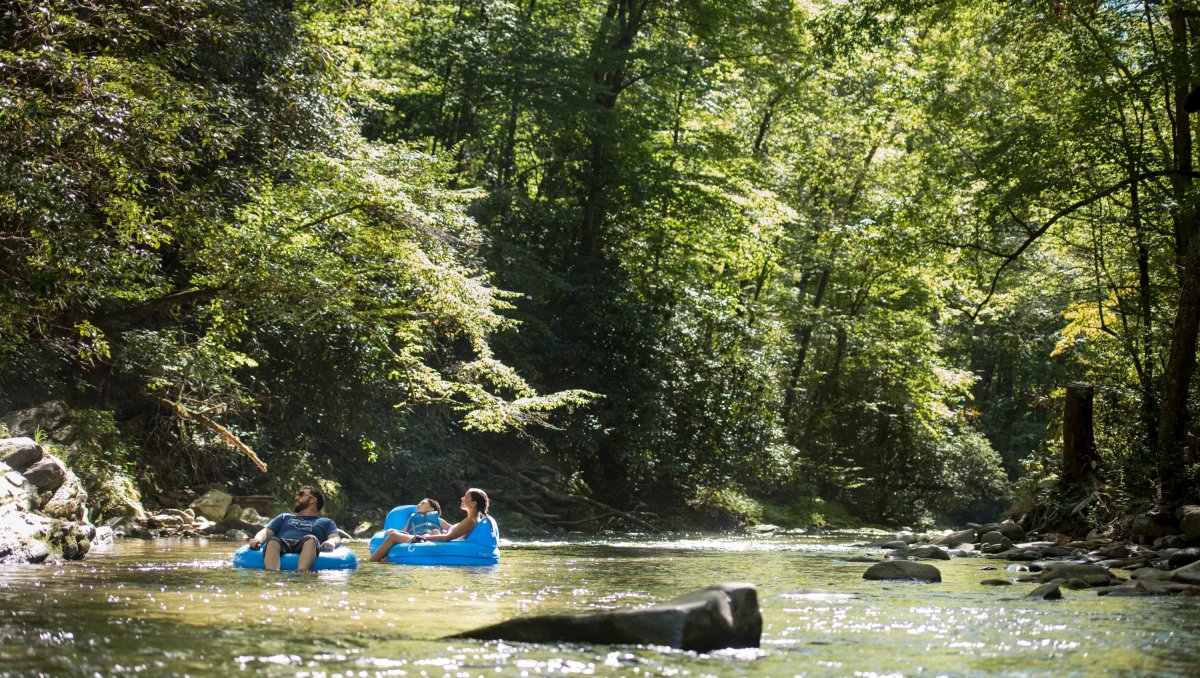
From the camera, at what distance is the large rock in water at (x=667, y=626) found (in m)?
6.00

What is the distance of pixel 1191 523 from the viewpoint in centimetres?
1263

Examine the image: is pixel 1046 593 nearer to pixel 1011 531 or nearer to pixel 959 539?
pixel 1011 531

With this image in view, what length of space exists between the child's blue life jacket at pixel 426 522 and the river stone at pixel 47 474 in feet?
14.3

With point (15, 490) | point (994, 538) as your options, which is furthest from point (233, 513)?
point (994, 538)

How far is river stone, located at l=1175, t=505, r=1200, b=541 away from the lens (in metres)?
12.6

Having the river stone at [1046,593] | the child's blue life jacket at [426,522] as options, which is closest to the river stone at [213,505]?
the child's blue life jacket at [426,522]

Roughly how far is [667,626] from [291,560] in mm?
6586

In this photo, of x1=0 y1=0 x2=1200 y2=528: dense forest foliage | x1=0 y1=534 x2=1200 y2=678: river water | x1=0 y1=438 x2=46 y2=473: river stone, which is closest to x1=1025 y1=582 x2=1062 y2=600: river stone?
x1=0 y1=534 x2=1200 y2=678: river water

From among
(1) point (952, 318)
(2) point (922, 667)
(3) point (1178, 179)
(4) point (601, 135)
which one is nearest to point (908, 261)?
(3) point (1178, 179)

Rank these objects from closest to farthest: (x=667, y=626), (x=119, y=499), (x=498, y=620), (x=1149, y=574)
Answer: (x=667, y=626)
(x=498, y=620)
(x=1149, y=574)
(x=119, y=499)

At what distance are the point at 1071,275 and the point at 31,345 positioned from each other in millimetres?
19811

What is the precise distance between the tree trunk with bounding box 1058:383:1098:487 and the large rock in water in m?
11.7

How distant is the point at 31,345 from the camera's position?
50.4 ft

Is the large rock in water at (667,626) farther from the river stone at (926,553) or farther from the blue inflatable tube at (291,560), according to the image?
the river stone at (926,553)
